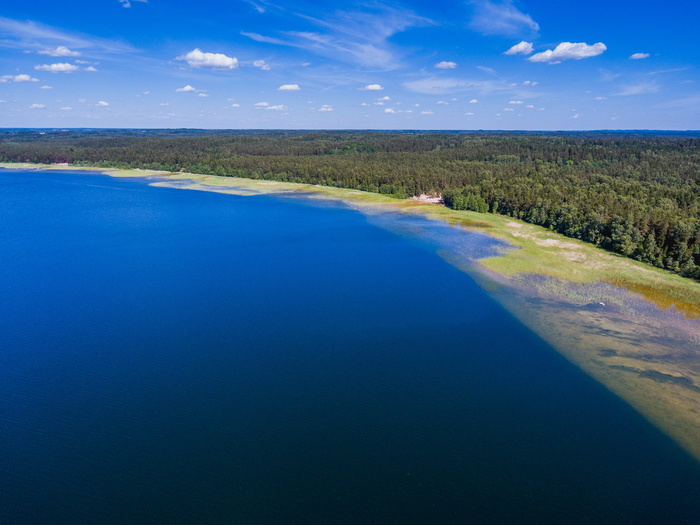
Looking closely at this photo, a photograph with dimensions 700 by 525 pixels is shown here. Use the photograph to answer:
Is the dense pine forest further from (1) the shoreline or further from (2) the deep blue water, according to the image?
(2) the deep blue water

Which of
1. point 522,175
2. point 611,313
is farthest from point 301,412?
point 522,175

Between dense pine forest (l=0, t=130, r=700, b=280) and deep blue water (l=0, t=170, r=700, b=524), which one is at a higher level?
dense pine forest (l=0, t=130, r=700, b=280)

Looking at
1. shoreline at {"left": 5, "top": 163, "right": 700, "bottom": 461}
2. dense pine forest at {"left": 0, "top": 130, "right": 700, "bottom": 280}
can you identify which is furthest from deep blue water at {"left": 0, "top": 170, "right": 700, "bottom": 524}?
dense pine forest at {"left": 0, "top": 130, "right": 700, "bottom": 280}

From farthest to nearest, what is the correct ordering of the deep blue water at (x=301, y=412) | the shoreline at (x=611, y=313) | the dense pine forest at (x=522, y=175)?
the dense pine forest at (x=522, y=175)
the shoreline at (x=611, y=313)
the deep blue water at (x=301, y=412)

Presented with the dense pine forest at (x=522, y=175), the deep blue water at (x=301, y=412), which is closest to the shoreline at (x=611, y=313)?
the deep blue water at (x=301, y=412)

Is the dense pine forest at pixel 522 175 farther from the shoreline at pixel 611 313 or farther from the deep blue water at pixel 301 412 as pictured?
the deep blue water at pixel 301 412

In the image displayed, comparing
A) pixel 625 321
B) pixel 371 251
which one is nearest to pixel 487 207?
pixel 371 251

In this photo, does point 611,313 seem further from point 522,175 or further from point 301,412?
point 522,175
